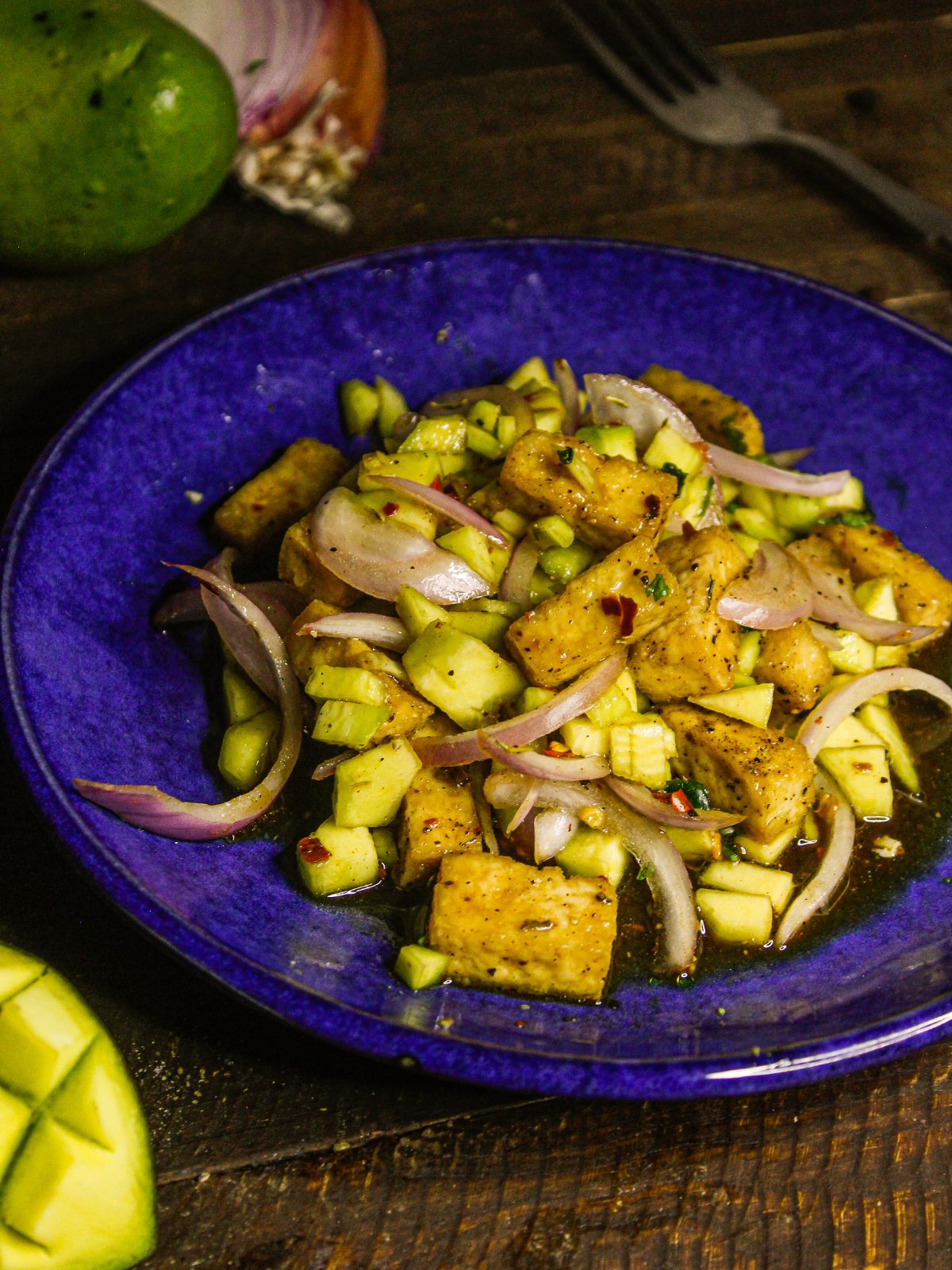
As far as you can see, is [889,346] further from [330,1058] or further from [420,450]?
[330,1058]

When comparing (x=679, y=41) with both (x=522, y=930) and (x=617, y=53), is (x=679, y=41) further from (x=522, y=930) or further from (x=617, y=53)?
(x=522, y=930)

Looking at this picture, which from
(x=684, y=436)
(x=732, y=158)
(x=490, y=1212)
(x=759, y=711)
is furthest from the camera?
(x=732, y=158)

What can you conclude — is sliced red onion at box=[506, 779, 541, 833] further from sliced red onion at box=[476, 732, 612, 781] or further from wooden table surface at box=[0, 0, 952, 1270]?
wooden table surface at box=[0, 0, 952, 1270]

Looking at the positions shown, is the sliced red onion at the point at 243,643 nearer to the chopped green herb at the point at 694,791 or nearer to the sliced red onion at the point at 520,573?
the sliced red onion at the point at 520,573

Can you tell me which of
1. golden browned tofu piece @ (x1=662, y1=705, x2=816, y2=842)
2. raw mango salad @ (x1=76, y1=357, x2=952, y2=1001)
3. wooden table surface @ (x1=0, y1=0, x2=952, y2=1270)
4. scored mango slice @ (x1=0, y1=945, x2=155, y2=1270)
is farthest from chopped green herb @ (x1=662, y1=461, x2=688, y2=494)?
scored mango slice @ (x1=0, y1=945, x2=155, y2=1270)

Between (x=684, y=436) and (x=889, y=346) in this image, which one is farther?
(x=889, y=346)

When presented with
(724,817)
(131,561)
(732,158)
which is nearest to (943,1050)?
(724,817)

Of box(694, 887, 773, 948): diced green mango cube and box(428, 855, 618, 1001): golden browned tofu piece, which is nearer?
box(428, 855, 618, 1001): golden browned tofu piece
